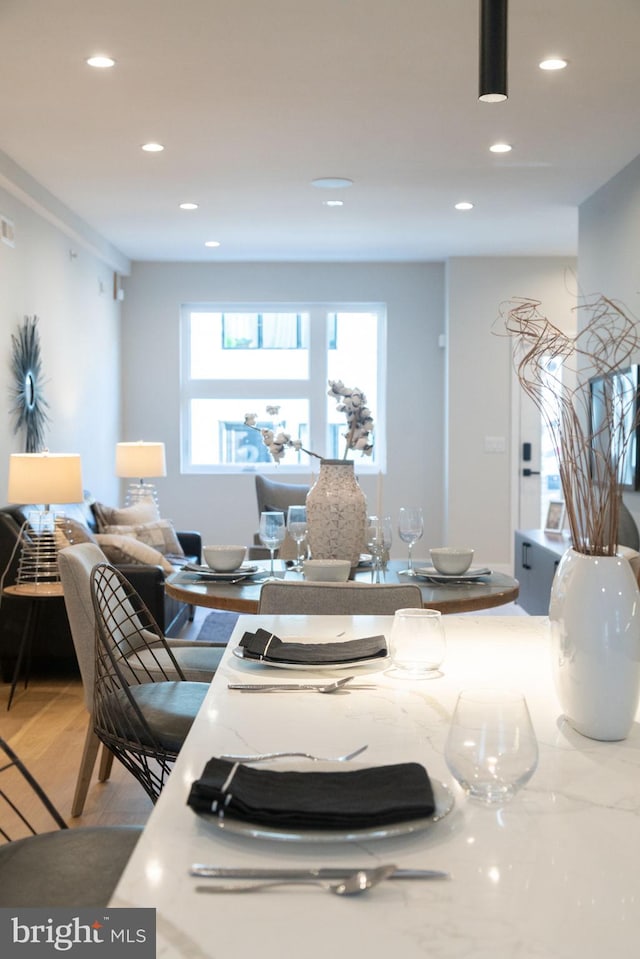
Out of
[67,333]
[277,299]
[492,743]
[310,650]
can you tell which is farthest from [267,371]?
[492,743]

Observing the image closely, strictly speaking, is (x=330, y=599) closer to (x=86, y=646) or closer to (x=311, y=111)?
(x=86, y=646)

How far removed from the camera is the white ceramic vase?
336 cm

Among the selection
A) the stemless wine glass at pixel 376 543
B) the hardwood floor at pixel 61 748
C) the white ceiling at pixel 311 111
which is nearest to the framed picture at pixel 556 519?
the white ceiling at pixel 311 111

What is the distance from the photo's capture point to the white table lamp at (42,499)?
14.4ft

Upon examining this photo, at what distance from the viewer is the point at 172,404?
324 inches

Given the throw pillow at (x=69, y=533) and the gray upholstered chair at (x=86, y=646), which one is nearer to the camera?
the gray upholstered chair at (x=86, y=646)

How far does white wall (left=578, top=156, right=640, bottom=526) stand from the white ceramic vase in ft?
6.86

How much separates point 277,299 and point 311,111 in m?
4.07

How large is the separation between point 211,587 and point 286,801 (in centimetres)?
206

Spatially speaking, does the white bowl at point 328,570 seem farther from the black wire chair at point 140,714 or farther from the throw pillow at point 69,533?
the throw pillow at point 69,533

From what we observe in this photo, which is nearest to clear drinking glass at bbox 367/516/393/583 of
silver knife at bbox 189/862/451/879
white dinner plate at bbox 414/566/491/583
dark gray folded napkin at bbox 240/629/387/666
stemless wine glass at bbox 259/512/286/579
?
white dinner plate at bbox 414/566/491/583

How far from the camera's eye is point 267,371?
838 centimetres

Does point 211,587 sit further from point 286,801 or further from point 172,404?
point 172,404

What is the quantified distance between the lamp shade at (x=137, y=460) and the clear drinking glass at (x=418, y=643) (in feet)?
17.1
